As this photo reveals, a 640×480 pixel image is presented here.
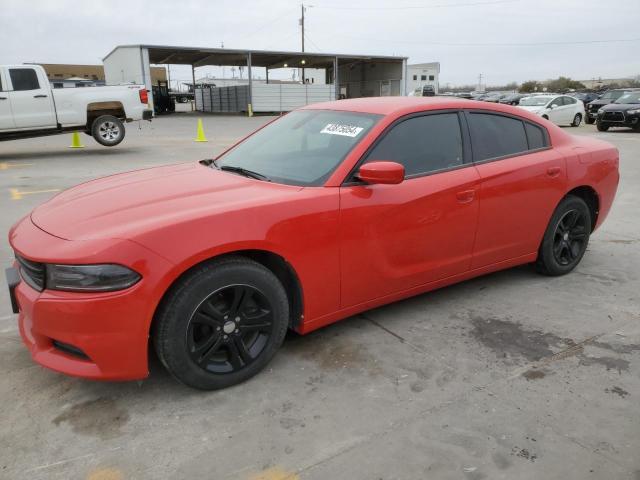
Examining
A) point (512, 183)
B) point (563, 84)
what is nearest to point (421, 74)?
point (563, 84)

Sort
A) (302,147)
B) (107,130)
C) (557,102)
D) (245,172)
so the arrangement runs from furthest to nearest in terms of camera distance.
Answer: (557,102)
(107,130)
(302,147)
(245,172)

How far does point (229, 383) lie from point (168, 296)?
616mm

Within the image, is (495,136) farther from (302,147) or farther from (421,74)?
(421,74)

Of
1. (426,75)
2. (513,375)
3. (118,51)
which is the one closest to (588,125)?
(513,375)

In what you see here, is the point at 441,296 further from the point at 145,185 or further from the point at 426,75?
the point at 426,75

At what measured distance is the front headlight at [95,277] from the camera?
7.75ft

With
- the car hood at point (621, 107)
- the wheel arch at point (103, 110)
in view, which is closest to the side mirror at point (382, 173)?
the wheel arch at point (103, 110)

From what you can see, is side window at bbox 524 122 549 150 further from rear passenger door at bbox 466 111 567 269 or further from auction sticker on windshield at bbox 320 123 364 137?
auction sticker on windshield at bbox 320 123 364 137

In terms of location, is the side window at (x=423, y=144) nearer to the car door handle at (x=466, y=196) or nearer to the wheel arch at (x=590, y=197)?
A: the car door handle at (x=466, y=196)

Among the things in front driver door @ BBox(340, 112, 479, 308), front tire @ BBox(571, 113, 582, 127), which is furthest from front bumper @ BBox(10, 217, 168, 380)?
front tire @ BBox(571, 113, 582, 127)

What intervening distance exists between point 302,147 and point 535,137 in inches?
77.0

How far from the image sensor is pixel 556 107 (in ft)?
70.2

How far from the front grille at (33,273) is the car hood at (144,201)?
0.18 metres

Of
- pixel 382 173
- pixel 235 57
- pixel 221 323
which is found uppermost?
pixel 235 57
